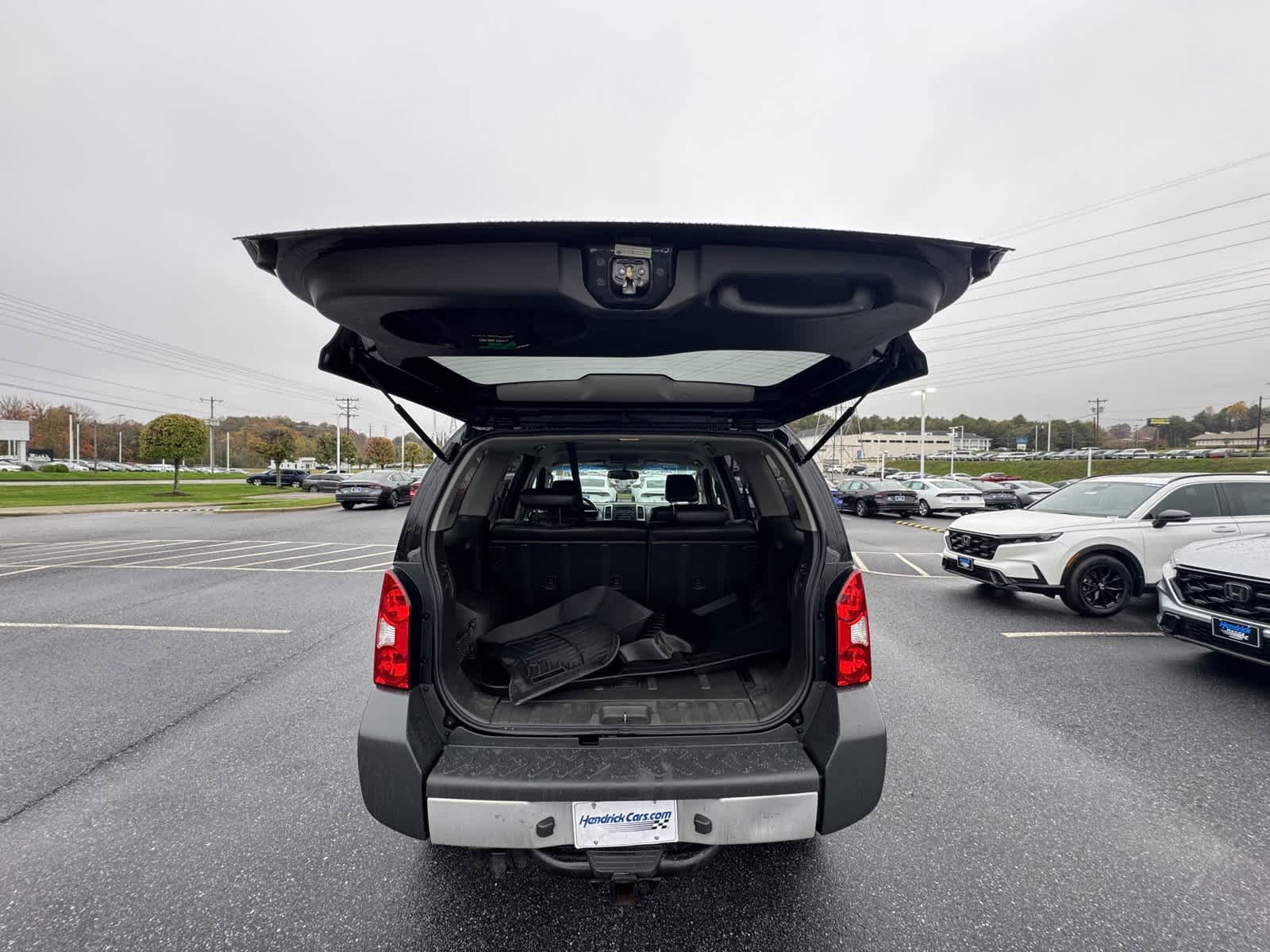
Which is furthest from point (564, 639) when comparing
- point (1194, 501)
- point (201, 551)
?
point (201, 551)

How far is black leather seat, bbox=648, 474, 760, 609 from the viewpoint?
296 cm

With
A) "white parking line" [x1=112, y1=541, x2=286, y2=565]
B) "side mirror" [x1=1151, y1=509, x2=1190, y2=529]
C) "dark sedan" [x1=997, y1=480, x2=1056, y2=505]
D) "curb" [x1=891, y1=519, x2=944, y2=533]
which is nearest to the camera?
"side mirror" [x1=1151, y1=509, x2=1190, y2=529]

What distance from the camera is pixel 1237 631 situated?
3531 mm

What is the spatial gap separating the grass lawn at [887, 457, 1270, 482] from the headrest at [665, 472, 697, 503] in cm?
3816

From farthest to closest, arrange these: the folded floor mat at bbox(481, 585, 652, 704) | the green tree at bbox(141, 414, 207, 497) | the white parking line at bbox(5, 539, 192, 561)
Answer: the green tree at bbox(141, 414, 207, 497) < the white parking line at bbox(5, 539, 192, 561) < the folded floor mat at bbox(481, 585, 652, 704)

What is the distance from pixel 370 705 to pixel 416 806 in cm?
33

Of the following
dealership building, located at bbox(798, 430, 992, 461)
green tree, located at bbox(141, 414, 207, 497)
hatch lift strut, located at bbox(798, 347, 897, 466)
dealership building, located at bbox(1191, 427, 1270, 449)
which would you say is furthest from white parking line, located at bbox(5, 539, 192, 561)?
dealership building, located at bbox(1191, 427, 1270, 449)

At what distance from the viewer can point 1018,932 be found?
1727mm

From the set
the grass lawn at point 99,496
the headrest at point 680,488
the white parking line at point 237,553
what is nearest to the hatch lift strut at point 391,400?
the headrest at point 680,488

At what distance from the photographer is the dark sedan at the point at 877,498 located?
695 inches

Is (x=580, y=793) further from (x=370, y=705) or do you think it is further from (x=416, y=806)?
(x=370, y=705)

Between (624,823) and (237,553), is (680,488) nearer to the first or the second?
(624,823)

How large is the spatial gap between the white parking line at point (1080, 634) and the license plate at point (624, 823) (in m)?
4.58

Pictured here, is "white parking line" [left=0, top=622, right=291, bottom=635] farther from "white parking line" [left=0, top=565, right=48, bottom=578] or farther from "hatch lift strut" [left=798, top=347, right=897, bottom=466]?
"hatch lift strut" [left=798, top=347, right=897, bottom=466]
